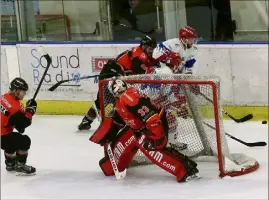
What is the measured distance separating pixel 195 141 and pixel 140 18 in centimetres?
250

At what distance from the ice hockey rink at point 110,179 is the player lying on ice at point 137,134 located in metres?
0.09

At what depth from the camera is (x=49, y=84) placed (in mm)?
5855

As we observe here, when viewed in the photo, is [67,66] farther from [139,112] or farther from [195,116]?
[139,112]

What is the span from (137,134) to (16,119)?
725 mm

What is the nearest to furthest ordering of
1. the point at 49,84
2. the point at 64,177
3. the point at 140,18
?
1. the point at 64,177
2. the point at 49,84
3. the point at 140,18

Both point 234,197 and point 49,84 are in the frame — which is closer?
point 234,197

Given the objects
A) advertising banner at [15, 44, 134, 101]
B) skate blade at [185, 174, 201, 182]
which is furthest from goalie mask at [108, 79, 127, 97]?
advertising banner at [15, 44, 134, 101]

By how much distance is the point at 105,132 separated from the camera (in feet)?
12.8

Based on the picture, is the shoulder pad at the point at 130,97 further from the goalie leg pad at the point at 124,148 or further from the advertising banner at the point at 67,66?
the advertising banner at the point at 67,66

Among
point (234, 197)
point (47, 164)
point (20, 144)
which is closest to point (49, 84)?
point (47, 164)

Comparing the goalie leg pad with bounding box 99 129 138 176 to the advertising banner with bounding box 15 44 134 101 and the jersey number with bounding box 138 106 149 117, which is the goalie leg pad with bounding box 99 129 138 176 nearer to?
the jersey number with bounding box 138 106 149 117

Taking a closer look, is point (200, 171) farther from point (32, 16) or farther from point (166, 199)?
point (32, 16)

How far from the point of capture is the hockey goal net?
12.7 feet

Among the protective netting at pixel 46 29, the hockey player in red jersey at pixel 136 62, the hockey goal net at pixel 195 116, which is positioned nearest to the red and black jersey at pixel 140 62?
the hockey player in red jersey at pixel 136 62
